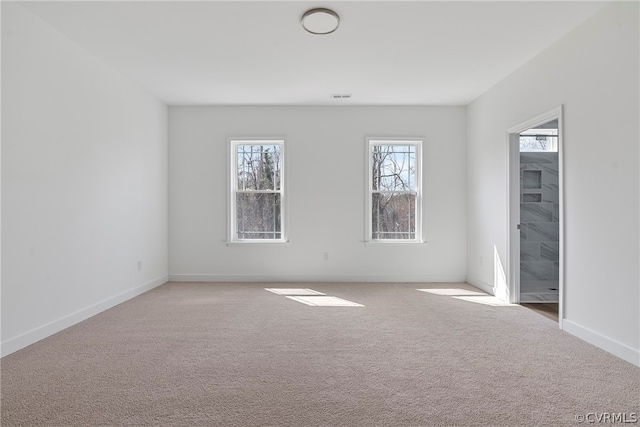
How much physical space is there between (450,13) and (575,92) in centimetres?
130

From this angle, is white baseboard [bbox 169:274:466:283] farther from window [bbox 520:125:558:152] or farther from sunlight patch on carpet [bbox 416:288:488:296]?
window [bbox 520:125:558:152]

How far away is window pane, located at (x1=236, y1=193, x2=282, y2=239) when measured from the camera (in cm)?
528

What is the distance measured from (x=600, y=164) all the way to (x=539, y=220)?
2722 millimetres

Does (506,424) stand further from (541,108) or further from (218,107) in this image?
(218,107)

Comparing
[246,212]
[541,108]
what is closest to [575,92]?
[541,108]

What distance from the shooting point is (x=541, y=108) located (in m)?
3.41

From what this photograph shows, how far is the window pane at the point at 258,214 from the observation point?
17.3ft

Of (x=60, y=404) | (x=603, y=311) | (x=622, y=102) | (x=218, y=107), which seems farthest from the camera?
(x=218, y=107)

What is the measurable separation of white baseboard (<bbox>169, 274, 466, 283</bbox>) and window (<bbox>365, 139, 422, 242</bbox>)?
0.58 meters

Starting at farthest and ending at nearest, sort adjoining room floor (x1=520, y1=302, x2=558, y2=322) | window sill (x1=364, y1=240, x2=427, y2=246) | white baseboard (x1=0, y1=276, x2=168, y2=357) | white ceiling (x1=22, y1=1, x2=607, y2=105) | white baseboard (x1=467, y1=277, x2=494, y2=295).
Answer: window sill (x1=364, y1=240, x2=427, y2=246) < white baseboard (x1=467, y1=277, x2=494, y2=295) < adjoining room floor (x1=520, y1=302, x2=558, y2=322) < white ceiling (x1=22, y1=1, x2=607, y2=105) < white baseboard (x1=0, y1=276, x2=168, y2=357)

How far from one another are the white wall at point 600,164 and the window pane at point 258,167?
335 cm

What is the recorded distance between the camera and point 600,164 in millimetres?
2695

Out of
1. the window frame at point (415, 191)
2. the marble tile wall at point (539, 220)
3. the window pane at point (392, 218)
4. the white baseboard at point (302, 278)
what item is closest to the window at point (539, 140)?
the marble tile wall at point (539, 220)

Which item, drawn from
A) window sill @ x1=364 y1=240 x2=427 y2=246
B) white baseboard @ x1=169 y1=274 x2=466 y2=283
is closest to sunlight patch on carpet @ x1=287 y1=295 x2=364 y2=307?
white baseboard @ x1=169 y1=274 x2=466 y2=283
